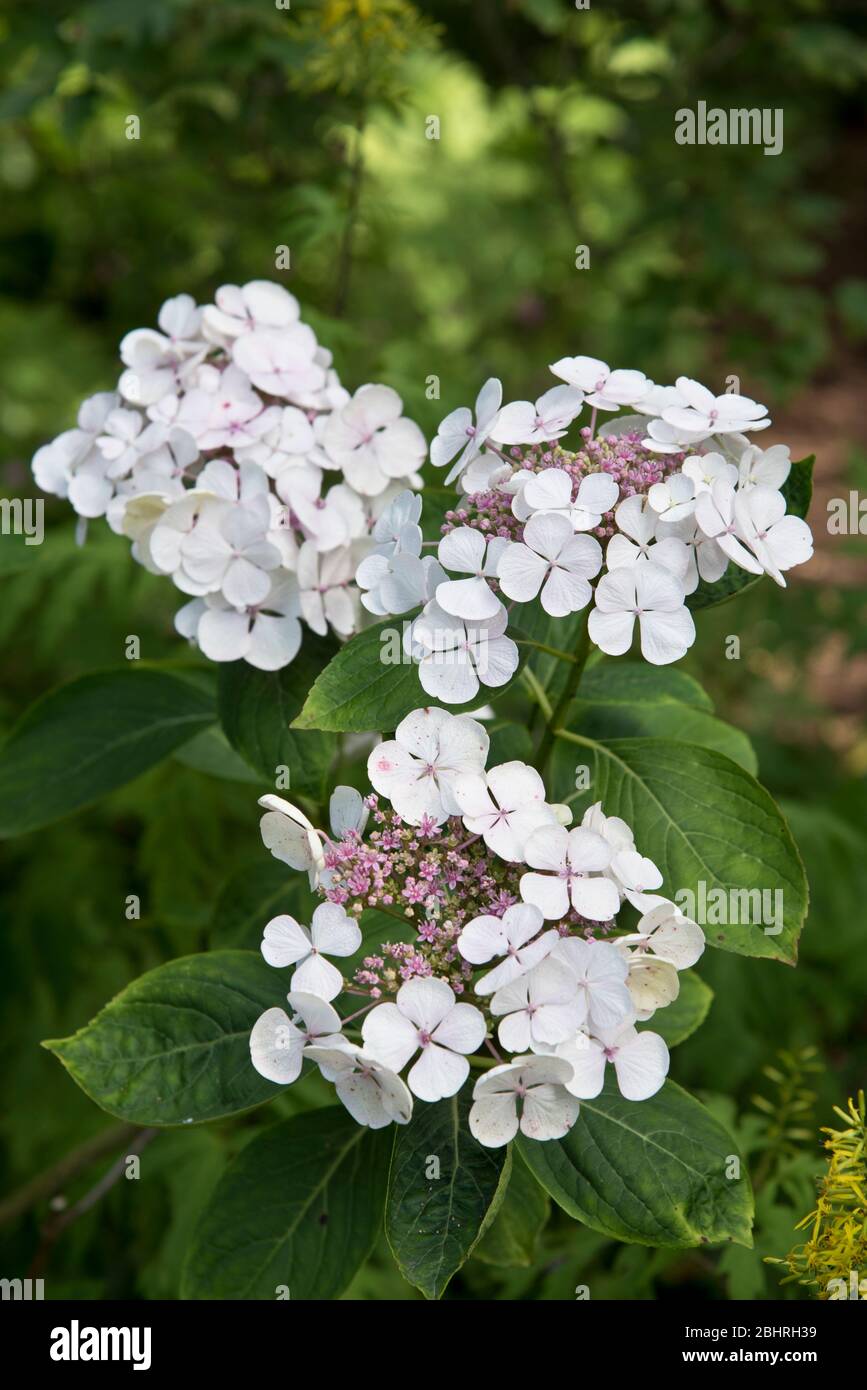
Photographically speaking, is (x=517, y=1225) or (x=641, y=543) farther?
(x=517, y=1225)

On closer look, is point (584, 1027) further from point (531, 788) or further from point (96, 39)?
point (96, 39)

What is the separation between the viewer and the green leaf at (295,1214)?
1.28 m

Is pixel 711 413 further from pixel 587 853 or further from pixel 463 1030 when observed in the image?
pixel 463 1030

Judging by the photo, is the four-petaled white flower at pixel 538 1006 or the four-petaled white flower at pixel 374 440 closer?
the four-petaled white flower at pixel 538 1006

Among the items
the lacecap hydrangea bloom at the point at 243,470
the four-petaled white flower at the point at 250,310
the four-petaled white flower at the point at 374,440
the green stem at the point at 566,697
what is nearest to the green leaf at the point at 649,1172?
the green stem at the point at 566,697

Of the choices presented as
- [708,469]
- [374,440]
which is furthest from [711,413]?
[374,440]

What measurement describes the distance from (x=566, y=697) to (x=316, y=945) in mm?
376

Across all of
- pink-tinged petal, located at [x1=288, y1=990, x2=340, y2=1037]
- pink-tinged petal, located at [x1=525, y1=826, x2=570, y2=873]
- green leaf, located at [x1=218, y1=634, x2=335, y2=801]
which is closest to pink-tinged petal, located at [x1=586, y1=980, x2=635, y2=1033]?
pink-tinged petal, located at [x1=525, y1=826, x2=570, y2=873]

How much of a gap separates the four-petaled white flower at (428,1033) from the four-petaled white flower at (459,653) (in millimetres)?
251

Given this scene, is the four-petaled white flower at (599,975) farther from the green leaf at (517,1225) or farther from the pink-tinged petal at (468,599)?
the green leaf at (517,1225)

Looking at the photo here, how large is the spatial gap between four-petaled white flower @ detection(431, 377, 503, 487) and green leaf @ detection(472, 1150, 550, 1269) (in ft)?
2.57

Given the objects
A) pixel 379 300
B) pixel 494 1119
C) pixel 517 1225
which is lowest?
pixel 517 1225

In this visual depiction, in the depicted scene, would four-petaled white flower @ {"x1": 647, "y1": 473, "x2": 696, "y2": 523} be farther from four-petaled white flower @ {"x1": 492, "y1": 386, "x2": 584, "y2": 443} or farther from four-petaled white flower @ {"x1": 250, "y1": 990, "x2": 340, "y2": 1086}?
four-petaled white flower @ {"x1": 250, "y1": 990, "x2": 340, "y2": 1086}

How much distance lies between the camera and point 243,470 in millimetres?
1325
